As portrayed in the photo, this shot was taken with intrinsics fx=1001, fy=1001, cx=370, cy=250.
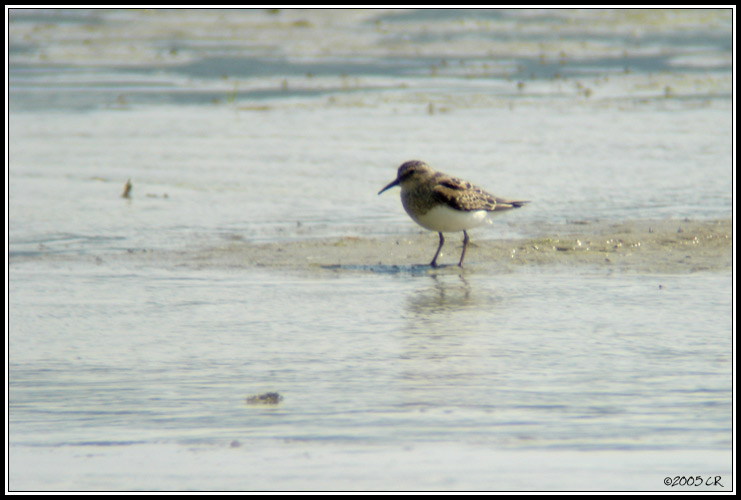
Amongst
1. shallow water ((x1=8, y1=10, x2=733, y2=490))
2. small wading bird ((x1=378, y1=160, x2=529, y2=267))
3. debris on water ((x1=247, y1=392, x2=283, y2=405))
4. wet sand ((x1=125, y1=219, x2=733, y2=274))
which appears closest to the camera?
shallow water ((x1=8, y1=10, x2=733, y2=490))

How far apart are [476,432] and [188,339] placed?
7.28 ft

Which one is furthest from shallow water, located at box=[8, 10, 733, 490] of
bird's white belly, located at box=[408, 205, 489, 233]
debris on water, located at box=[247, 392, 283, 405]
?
bird's white belly, located at box=[408, 205, 489, 233]

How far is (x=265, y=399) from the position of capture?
476cm

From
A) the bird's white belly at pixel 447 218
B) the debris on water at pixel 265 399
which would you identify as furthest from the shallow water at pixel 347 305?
the bird's white belly at pixel 447 218

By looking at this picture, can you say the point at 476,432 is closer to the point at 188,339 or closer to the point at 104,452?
the point at 104,452

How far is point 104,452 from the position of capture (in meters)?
4.15

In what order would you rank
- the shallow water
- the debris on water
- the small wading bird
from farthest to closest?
the small wading bird, the debris on water, the shallow water

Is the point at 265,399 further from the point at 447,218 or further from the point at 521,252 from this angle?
the point at 521,252

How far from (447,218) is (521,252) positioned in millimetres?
683

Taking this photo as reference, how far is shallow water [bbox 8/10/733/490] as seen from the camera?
162 inches

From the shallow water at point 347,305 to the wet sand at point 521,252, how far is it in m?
0.08

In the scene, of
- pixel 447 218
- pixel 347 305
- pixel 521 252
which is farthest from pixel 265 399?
pixel 521 252

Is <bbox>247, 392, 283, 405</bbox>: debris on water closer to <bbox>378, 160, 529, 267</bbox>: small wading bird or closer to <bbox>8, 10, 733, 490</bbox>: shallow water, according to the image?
<bbox>8, 10, 733, 490</bbox>: shallow water

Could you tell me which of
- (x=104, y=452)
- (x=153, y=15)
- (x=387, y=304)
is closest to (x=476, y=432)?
(x=104, y=452)
